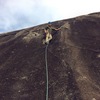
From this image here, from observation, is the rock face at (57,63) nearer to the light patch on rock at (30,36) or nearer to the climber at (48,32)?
the light patch on rock at (30,36)

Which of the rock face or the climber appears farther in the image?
the climber

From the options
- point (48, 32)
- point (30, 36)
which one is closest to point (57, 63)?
point (48, 32)

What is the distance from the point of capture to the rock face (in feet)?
61.1

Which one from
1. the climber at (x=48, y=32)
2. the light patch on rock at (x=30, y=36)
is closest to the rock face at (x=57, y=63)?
the light patch on rock at (x=30, y=36)

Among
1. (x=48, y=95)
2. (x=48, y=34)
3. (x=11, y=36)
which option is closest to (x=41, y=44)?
(x=48, y=34)

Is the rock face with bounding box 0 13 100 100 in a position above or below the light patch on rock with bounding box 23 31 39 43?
below

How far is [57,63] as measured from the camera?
21.0m

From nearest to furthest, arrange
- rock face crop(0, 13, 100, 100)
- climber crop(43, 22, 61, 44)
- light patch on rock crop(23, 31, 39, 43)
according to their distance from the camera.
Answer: rock face crop(0, 13, 100, 100) → climber crop(43, 22, 61, 44) → light patch on rock crop(23, 31, 39, 43)

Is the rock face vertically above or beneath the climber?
beneath

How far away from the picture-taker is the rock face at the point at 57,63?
18609mm

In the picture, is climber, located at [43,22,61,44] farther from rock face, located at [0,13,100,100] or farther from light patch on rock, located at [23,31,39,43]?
light patch on rock, located at [23,31,39,43]

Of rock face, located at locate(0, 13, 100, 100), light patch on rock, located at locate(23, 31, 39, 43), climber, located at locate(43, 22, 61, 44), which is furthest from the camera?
light patch on rock, located at locate(23, 31, 39, 43)

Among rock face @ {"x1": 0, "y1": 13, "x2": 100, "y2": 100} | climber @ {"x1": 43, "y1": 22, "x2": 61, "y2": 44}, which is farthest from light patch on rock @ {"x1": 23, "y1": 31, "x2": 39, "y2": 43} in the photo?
climber @ {"x1": 43, "y1": 22, "x2": 61, "y2": 44}

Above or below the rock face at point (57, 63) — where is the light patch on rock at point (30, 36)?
above
